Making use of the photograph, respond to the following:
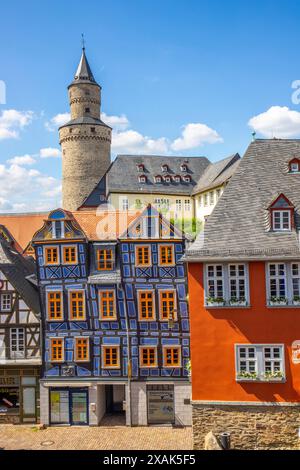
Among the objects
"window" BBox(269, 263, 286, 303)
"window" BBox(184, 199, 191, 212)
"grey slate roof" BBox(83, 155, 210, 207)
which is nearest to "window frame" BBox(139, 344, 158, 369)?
"window" BBox(269, 263, 286, 303)

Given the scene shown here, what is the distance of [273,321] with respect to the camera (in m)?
20.9

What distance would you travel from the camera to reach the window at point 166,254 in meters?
27.0

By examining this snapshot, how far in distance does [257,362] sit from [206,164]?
4542 centimetres

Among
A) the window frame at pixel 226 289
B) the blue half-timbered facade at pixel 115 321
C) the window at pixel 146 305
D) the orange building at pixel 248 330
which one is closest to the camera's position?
the orange building at pixel 248 330

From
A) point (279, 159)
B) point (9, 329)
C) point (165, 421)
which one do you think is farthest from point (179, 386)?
point (279, 159)

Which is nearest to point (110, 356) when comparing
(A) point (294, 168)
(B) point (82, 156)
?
(A) point (294, 168)

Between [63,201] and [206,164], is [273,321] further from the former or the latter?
[63,201]

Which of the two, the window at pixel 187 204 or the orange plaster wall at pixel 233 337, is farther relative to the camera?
the window at pixel 187 204

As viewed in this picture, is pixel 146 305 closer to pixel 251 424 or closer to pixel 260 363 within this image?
pixel 260 363

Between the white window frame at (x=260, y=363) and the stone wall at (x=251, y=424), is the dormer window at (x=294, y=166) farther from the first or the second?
the stone wall at (x=251, y=424)

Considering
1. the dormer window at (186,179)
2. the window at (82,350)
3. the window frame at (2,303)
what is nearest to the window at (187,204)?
the dormer window at (186,179)

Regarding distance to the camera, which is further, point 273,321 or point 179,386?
point 179,386

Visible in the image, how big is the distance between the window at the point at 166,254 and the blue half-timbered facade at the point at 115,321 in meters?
0.05

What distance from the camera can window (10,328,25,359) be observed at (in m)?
27.5
